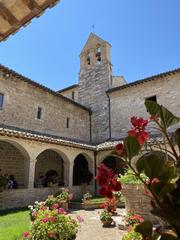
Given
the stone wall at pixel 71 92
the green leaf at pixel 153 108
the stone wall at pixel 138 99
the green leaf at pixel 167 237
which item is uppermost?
the stone wall at pixel 71 92

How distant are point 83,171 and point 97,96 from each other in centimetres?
722

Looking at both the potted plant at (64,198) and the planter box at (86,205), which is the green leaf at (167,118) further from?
the planter box at (86,205)

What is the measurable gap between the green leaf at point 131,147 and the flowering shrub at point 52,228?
175 inches

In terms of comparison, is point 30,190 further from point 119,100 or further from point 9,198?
point 119,100

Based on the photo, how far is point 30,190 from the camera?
36.8ft

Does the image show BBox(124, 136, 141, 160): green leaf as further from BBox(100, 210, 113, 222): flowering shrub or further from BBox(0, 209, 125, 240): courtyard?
BBox(100, 210, 113, 222): flowering shrub

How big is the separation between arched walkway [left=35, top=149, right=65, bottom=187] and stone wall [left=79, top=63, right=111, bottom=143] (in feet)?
13.2

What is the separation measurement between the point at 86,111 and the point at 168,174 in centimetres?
1899

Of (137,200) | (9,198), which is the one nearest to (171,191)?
(137,200)

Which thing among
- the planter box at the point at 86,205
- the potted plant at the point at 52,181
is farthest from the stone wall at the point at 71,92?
the planter box at the point at 86,205

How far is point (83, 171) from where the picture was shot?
1592 centimetres

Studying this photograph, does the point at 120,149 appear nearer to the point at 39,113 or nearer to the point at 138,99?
the point at 39,113

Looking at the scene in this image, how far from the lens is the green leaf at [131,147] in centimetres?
81

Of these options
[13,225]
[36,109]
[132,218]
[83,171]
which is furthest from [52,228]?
[83,171]
